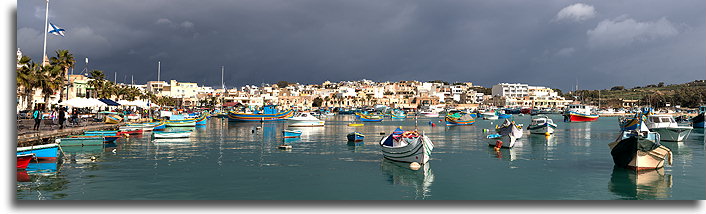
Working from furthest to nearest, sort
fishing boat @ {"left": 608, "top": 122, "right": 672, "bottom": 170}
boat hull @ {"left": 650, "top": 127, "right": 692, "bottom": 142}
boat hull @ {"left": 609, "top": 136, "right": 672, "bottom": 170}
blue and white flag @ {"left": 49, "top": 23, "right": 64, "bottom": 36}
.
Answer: boat hull @ {"left": 650, "top": 127, "right": 692, "bottom": 142} < blue and white flag @ {"left": 49, "top": 23, "right": 64, "bottom": 36} < boat hull @ {"left": 609, "top": 136, "right": 672, "bottom": 170} < fishing boat @ {"left": 608, "top": 122, "right": 672, "bottom": 170}

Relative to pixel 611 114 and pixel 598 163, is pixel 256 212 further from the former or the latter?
pixel 611 114

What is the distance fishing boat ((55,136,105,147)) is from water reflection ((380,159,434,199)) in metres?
18.1

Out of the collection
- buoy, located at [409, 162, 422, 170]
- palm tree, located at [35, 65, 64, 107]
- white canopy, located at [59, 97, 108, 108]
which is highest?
palm tree, located at [35, 65, 64, 107]

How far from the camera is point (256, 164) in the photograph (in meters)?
23.0

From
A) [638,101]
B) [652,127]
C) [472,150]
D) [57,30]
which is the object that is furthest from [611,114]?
[57,30]

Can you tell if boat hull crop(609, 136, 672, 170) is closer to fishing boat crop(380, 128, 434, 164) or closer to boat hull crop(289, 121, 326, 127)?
fishing boat crop(380, 128, 434, 164)

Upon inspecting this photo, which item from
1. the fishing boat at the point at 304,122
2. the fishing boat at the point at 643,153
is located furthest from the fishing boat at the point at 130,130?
the fishing boat at the point at 643,153

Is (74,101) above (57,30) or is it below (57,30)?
below

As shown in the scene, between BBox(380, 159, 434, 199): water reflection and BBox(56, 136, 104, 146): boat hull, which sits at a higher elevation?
BBox(56, 136, 104, 146): boat hull

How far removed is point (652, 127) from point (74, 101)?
44914 mm

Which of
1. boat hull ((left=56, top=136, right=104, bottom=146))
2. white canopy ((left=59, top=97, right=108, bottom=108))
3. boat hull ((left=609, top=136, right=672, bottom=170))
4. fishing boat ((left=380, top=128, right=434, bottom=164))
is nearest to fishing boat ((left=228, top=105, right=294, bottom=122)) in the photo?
white canopy ((left=59, top=97, right=108, bottom=108))

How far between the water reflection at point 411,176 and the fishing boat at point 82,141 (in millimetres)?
18125

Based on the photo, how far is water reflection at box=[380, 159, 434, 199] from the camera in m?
16.4

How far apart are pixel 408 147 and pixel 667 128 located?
27614 millimetres
